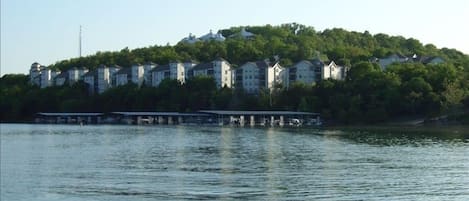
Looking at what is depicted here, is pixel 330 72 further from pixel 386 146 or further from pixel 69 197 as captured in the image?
pixel 69 197

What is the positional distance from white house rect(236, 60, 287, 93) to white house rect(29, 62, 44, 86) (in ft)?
145

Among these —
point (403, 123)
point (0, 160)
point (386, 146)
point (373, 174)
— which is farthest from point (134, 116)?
point (373, 174)

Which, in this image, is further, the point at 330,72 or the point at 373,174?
the point at 330,72

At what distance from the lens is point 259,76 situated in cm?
11094

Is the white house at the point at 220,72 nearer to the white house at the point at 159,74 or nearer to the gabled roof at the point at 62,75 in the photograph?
the white house at the point at 159,74

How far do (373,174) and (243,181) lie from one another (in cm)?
512

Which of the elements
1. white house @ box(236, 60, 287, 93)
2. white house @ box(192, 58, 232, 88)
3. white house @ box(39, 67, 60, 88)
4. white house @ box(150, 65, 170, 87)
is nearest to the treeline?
white house @ box(39, 67, 60, 88)

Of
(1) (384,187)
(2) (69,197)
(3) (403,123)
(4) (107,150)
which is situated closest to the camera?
(2) (69,197)

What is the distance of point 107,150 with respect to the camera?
39.0 m

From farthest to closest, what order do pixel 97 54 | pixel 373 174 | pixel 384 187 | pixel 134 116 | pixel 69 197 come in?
pixel 97 54, pixel 134 116, pixel 373 174, pixel 384 187, pixel 69 197

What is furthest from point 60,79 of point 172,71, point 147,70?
point 172,71

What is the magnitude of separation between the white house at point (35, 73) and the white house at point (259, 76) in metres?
44.3

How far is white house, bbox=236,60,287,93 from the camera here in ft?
361

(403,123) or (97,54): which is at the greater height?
(97,54)
